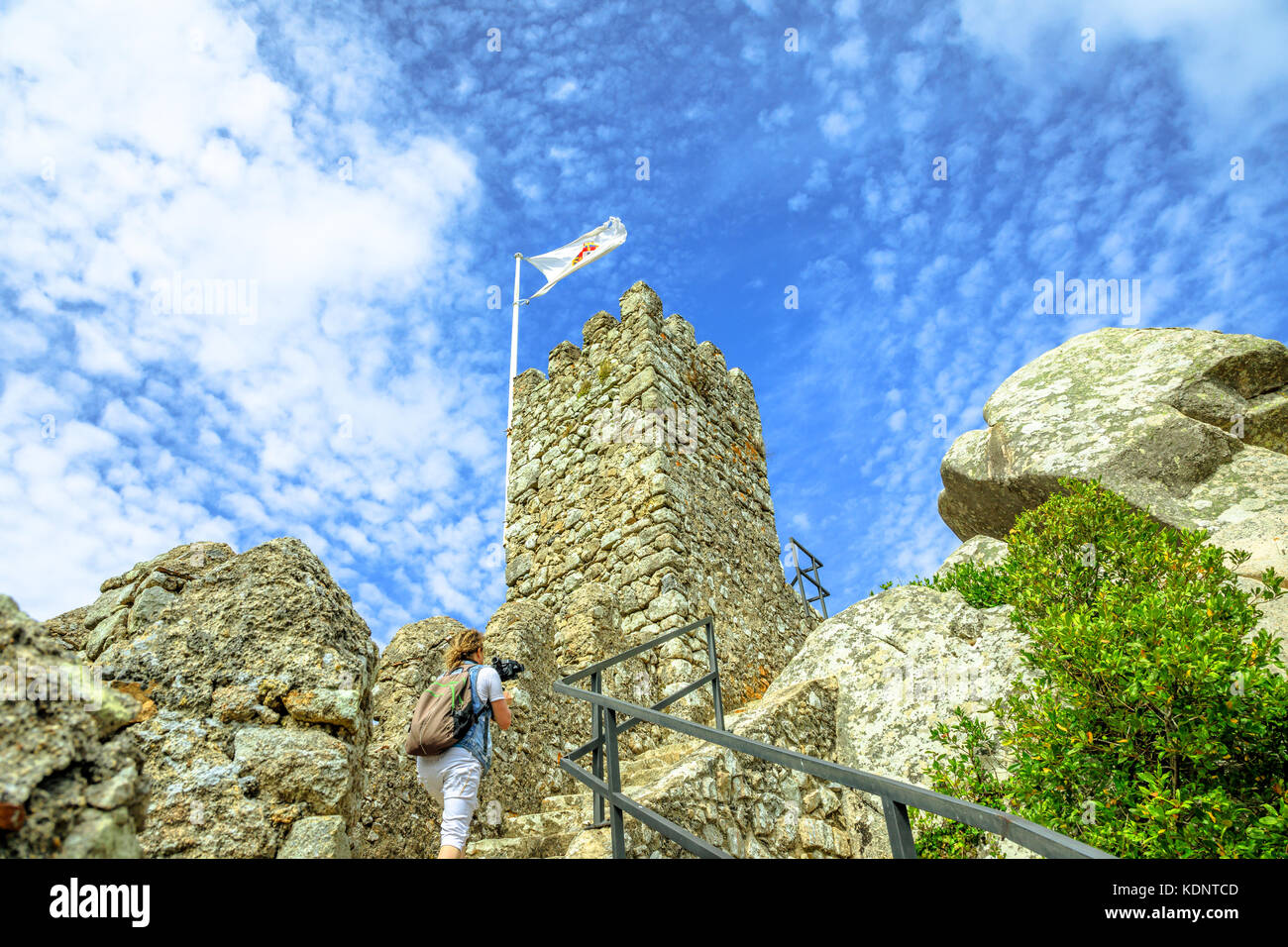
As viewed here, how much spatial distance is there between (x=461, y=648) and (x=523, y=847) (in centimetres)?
107

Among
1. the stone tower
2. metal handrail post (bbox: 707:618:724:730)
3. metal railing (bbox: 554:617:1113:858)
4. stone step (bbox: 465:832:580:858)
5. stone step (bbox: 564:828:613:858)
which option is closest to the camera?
metal railing (bbox: 554:617:1113:858)

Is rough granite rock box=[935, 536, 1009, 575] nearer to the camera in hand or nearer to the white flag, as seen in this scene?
the camera in hand

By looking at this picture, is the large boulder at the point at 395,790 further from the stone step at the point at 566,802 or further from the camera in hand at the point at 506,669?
the stone step at the point at 566,802

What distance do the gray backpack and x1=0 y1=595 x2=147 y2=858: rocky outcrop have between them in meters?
1.93

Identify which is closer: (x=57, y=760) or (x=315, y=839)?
(x=57, y=760)

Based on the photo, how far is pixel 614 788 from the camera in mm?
2943

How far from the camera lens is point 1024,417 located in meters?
6.69

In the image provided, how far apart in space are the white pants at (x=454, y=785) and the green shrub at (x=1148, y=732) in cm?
246

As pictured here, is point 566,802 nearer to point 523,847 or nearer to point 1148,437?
point 523,847

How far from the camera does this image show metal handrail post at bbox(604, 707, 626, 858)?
2.82m
